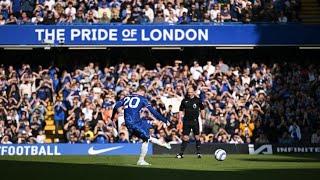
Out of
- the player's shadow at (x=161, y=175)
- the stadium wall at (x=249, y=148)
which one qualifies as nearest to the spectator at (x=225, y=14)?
the stadium wall at (x=249, y=148)

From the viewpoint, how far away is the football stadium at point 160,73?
86.3ft

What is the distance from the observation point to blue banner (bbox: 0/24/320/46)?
28.9m

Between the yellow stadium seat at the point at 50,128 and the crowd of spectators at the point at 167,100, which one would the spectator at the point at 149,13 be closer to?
the crowd of spectators at the point at 167,100

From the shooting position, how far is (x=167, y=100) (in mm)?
27766

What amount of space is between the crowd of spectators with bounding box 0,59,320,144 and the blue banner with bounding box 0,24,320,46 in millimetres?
1083

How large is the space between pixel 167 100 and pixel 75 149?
14.8 ft

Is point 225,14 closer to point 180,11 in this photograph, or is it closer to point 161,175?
point 180,11

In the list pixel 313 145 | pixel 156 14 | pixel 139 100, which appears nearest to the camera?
pixel 139 100

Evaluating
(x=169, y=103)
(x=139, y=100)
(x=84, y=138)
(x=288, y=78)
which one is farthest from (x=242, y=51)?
(x=139, y=100)

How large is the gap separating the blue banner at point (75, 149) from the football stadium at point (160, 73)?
0.04m

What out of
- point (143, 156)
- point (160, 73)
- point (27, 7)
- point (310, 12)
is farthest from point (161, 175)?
point (310, 12)

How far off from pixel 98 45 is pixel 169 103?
13.6 ft

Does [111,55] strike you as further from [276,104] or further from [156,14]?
[276,104]

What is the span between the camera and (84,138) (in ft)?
86.0
